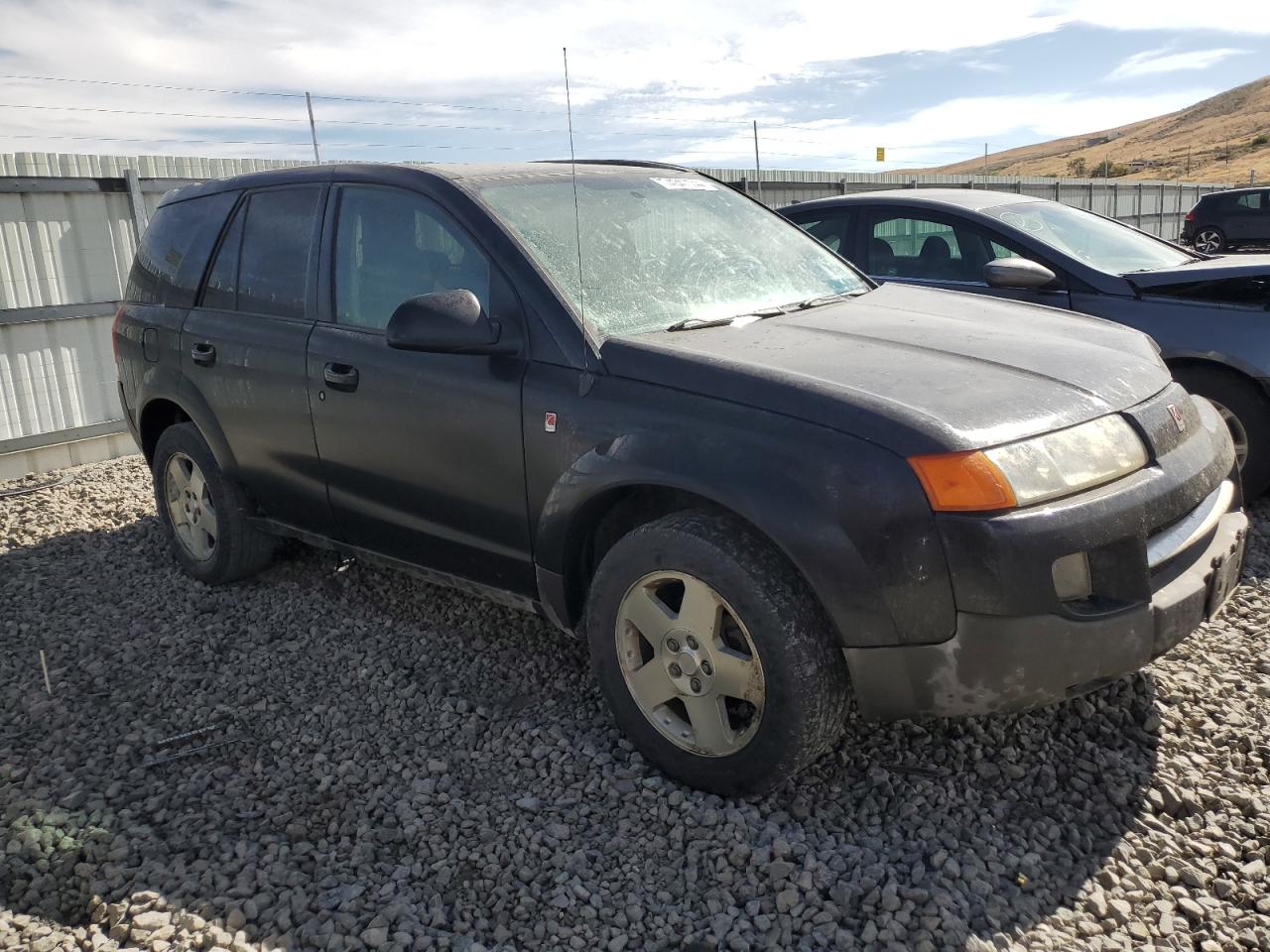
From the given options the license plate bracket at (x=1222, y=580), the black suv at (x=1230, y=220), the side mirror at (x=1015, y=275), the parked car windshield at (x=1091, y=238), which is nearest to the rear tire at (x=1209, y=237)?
the black suv at (x=1230, y=220)

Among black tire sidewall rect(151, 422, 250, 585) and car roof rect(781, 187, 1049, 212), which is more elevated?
car roof rect(781, 187, 1049, 212)

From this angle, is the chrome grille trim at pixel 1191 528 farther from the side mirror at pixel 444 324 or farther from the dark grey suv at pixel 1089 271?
the dark grey suv at pixel 1089 271

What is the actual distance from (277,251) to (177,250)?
2.94 ft

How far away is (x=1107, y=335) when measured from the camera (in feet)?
11.7

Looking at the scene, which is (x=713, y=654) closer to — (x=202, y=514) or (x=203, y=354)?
(x=203, y=354)

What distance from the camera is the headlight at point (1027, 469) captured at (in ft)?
7.97

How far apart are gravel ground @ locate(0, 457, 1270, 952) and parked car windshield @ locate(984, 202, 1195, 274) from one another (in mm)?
2379

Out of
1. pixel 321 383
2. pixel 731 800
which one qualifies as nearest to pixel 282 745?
pixel 321 383

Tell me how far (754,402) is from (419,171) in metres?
1.67

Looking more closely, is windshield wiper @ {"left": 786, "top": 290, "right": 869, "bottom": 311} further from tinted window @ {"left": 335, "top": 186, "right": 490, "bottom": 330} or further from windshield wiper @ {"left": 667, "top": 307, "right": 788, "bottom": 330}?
tinted window @ {"left": 335, "top": 186, "right": 490, "bottom": 330}

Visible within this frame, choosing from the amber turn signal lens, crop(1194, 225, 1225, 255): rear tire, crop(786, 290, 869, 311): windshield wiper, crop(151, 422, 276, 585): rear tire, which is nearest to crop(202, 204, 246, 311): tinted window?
crop(151, 422, 276, 585): rear tire

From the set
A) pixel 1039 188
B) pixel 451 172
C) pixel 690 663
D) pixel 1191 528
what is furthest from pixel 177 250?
pixel 1039 188

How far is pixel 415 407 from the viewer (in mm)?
3475

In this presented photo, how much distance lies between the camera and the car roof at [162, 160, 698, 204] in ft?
12.0
